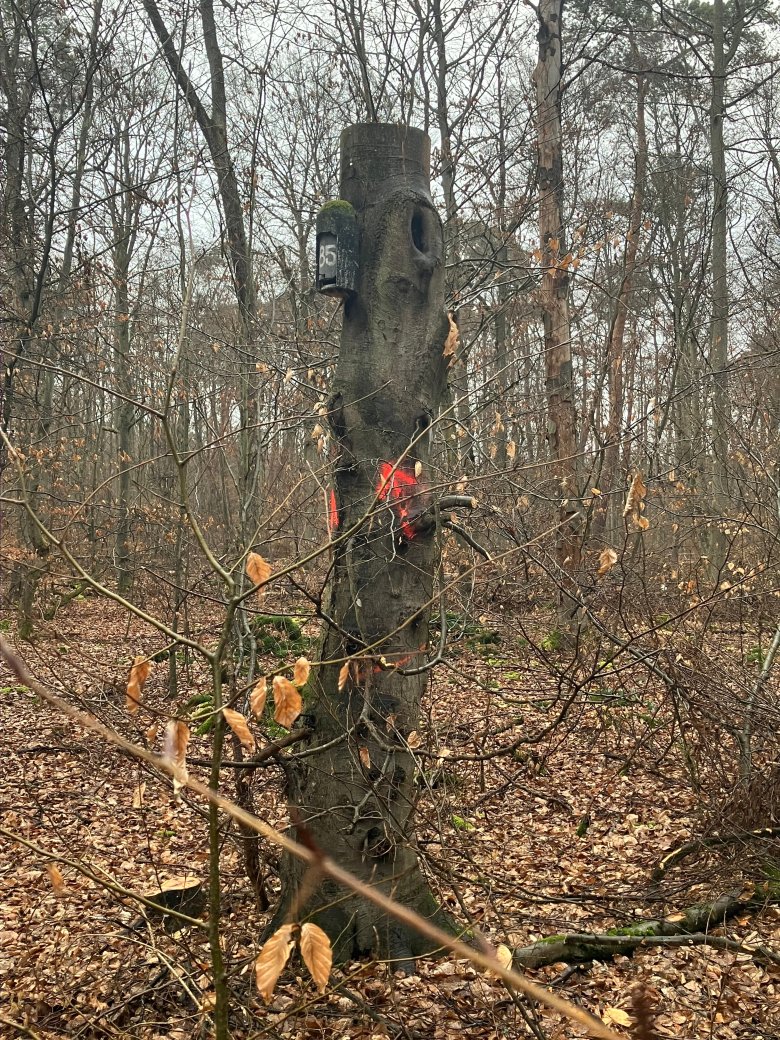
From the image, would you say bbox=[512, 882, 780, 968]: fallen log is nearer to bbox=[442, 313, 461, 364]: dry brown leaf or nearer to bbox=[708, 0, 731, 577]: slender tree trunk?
bbox=[442, 313, 461, 364]: dry brown leaf

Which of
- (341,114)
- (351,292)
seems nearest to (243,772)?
(351,292)

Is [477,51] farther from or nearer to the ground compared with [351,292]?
farther from the ground

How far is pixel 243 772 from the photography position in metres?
3.85

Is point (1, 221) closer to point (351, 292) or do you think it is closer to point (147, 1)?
point (147, 1)

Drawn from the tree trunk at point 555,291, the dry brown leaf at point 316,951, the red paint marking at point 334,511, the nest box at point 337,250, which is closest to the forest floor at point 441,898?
the dry brown leaf at point 316,951

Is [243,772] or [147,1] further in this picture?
[147,1]

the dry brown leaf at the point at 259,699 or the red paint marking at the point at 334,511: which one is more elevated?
the red paint marking at the point at 334,511

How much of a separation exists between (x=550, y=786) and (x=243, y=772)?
2.90m

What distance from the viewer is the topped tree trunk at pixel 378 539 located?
360 cm

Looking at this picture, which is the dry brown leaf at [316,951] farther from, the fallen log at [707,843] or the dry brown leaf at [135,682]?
the fallen log at [707,843]

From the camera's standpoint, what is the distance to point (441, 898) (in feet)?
12.1

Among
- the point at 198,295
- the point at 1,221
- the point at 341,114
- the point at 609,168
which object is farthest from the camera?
the point at 609,168

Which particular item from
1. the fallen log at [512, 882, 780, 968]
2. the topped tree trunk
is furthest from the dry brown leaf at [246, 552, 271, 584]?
the fallen log at [512, 882, 780, 968]

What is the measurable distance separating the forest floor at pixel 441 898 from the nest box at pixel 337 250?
1900 mm
